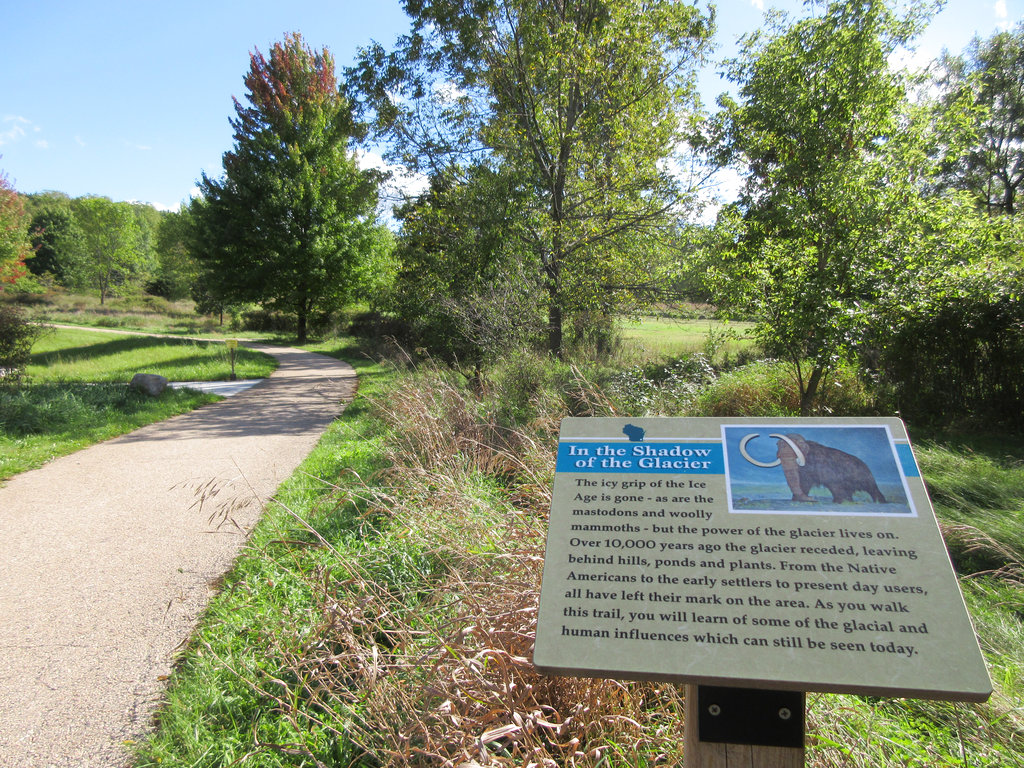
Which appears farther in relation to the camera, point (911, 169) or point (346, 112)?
point (346, 112)

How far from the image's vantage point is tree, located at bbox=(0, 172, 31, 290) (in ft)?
79.4

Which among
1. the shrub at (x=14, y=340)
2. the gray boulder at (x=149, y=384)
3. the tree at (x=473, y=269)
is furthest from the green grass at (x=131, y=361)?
the tree at (x=473, y=269)

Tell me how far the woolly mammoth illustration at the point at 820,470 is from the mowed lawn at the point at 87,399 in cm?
825

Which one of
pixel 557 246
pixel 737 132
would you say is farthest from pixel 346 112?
pixel 737 132

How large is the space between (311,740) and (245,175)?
30395 mm

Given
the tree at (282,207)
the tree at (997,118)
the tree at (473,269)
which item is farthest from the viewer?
the tree at (282,207)

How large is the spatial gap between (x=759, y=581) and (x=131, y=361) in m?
20.6

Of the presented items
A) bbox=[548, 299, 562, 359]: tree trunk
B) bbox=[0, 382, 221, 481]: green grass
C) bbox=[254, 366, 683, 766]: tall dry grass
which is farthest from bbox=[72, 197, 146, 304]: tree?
bbox=[254, 366, 683, 766]: tall dry grass

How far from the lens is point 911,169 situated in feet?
25.8

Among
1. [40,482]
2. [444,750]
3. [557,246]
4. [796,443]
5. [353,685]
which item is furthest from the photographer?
[557,246]

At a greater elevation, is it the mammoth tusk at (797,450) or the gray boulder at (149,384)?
the mammoth tusk at (797,450)

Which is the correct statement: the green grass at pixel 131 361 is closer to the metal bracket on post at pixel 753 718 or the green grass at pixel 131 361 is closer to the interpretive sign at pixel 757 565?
the interpretive sign at pixel 757 565

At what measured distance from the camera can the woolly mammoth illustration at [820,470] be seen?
171 centimetres

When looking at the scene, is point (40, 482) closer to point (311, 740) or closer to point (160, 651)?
point (160, 651)
